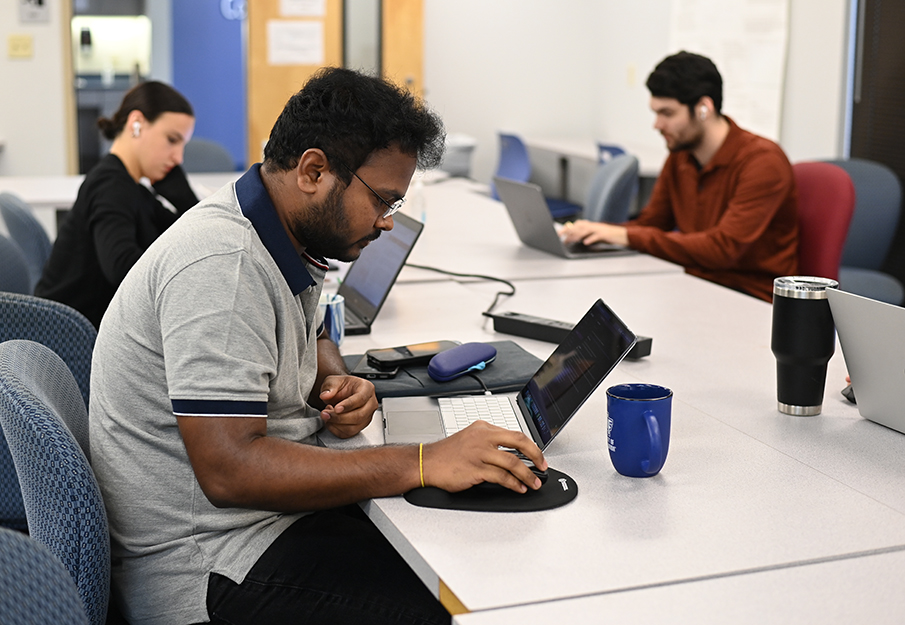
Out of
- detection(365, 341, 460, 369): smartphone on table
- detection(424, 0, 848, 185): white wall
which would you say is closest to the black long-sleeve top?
detection(365, 341, 460, 369): smartphone on table

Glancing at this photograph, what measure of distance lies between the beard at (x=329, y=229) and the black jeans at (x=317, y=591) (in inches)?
16.1

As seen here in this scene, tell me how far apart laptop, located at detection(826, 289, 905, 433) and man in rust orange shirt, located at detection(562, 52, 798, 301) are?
1.39 metres

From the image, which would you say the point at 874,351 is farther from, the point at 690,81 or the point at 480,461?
the point at 690,81

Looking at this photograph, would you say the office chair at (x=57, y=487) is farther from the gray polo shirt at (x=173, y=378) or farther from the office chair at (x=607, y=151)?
the office chair at (x=607, y=151)

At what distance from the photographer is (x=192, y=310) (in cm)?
119

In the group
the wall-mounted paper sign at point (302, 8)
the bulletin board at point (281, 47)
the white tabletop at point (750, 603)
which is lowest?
the white tabletop at point (750, 603)

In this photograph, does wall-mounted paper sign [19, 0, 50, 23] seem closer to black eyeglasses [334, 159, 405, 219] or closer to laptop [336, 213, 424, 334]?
laptop [336, 213, 424, 334]

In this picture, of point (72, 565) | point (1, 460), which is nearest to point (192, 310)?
point (72, 565)

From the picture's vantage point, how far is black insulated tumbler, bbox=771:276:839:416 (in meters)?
1.48

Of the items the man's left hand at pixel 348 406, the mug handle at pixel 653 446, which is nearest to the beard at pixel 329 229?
the man's left hand at pixel 348 406

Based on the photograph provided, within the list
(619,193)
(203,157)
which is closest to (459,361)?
(619,193)

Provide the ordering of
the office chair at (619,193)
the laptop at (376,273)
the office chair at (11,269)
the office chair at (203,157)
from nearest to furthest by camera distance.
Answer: the laptop at (376,273) < the office chair at (11,269) < the office chair at (619,193) < the office chair at (203,157)

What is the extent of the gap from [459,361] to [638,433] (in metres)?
0.46

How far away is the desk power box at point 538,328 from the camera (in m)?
1.86
